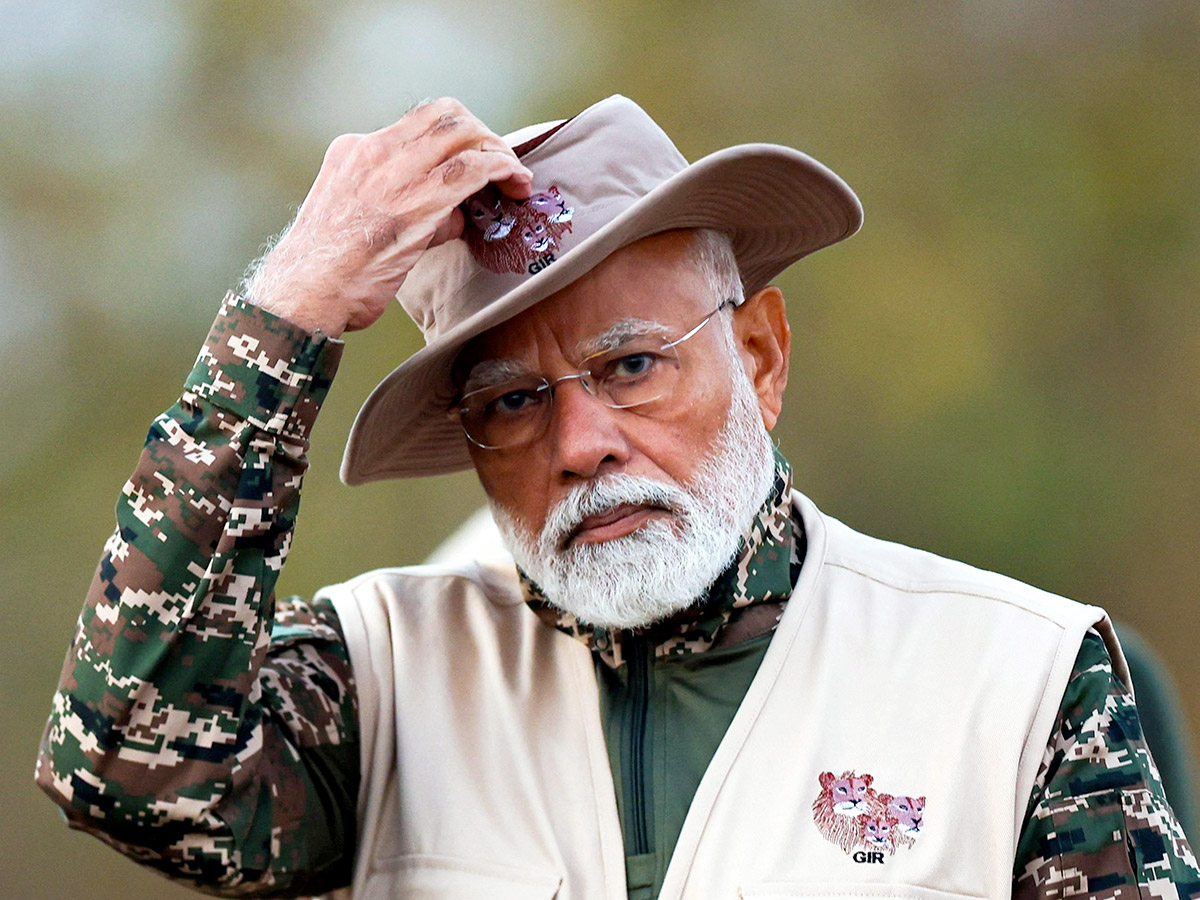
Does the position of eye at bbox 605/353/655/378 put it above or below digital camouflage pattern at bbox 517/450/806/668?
above

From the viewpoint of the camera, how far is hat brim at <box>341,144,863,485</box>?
1856 mm

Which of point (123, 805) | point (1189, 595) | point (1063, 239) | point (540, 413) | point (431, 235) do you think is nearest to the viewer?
point (123, 805)

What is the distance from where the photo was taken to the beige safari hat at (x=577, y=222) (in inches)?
73.9

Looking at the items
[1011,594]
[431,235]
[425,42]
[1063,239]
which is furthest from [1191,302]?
[431,235]

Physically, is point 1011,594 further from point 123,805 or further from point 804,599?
point 123,805

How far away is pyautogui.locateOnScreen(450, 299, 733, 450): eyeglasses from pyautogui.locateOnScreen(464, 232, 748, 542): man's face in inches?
0.5

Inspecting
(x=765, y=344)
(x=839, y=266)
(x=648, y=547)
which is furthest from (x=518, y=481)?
(x=839, y=266)

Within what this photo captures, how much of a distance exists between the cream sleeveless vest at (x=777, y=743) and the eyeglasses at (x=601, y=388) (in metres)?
0.34

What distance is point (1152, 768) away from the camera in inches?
68.9

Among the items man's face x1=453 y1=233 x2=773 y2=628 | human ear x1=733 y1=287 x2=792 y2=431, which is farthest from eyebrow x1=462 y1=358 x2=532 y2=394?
human ear x1=733 y1=287 x2=792 y2=431

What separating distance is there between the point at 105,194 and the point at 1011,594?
5.56m

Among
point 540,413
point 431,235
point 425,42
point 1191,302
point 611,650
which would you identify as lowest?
point 611,650

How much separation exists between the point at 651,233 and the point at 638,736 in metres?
0.75

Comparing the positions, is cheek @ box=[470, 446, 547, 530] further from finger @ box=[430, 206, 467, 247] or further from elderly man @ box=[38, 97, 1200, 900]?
finger @ box=[430, 206, 467, 247]
